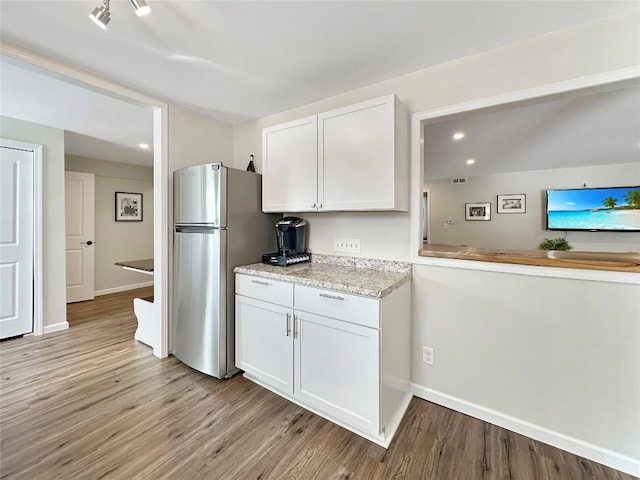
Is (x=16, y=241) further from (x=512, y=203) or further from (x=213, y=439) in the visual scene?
(x=512, y=203)

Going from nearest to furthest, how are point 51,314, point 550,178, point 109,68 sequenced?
point 109,68
point 51,314
point 550,178

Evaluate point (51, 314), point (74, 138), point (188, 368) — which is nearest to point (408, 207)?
point (188, 368)

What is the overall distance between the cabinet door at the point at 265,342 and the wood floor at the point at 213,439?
0.17 m

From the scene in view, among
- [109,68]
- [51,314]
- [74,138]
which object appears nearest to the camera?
[109,68]

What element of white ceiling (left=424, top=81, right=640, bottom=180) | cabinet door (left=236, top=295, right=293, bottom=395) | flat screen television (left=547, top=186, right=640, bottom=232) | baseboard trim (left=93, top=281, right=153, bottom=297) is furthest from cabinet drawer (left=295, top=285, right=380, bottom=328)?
flat screen television (left=547, top=186, right=640, bottom=232)

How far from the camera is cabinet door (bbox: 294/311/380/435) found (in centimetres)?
158

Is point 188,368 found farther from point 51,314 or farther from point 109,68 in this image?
point 109,68

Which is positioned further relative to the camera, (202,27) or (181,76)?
(181,76)

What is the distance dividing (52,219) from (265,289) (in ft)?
9.82

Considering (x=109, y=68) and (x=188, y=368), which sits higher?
(x=109, y=68)

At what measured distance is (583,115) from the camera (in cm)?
301

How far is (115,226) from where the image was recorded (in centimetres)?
514

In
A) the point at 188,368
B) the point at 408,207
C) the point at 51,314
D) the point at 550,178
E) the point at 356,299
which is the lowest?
the point at 188,368

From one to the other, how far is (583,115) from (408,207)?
8.63 ft
